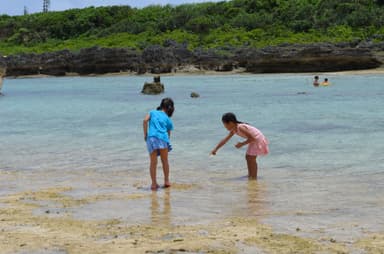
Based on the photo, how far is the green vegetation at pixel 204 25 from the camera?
73250 millimetres

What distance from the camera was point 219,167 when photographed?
1223 centimetres

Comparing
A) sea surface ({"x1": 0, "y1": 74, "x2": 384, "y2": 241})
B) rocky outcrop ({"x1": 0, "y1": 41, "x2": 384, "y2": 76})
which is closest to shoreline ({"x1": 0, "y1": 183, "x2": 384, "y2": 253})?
sea surface ({"x1": 0, "y1": 74, "x2": 384, "y2": 241})

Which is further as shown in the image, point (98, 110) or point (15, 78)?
point (15, 78)

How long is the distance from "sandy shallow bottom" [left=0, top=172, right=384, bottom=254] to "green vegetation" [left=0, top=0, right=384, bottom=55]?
58919 millimetres

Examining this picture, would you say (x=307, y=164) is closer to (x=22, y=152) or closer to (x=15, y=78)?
(x=22, y=152)

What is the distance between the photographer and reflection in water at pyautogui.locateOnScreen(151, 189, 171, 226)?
7305 mm

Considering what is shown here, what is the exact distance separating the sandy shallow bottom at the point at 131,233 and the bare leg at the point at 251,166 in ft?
7.04

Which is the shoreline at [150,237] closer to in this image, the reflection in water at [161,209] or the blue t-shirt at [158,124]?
the reflection in water at [161,209]

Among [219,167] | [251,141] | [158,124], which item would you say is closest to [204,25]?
[219,167]

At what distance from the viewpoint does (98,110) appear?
29938 mm

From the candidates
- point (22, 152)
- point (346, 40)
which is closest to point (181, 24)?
point (346, 40)

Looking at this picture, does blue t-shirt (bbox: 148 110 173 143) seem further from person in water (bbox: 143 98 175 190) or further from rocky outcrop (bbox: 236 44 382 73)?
rocky outcrop (bbox: 236 44 382 73)

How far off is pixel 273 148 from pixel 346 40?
2104 inches

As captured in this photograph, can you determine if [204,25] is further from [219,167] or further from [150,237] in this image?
[150,237]
